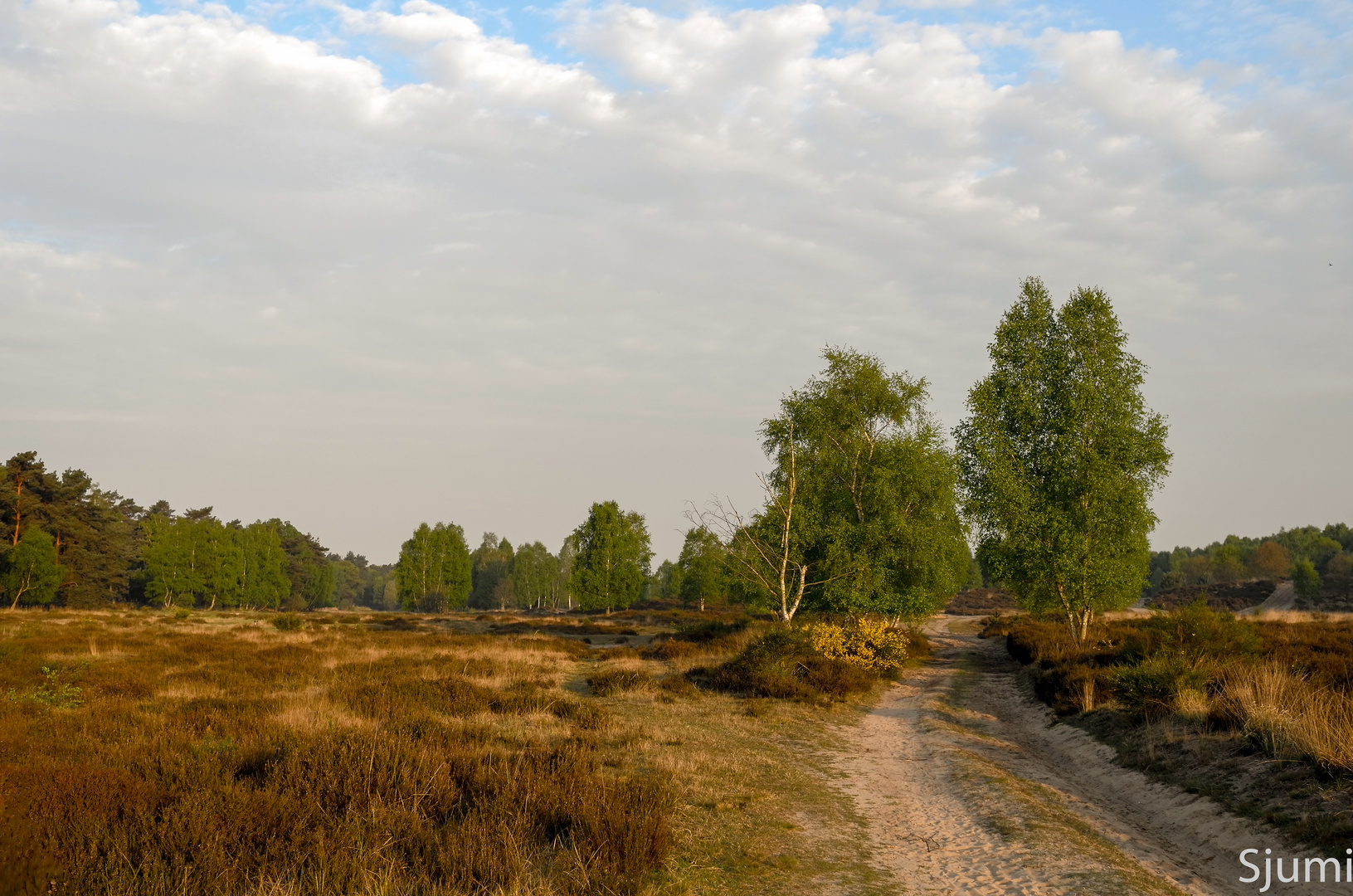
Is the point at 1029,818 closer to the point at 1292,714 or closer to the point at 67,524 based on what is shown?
the point at 1292,714

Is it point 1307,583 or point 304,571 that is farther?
point 304,571

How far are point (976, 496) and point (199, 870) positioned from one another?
26450 mm

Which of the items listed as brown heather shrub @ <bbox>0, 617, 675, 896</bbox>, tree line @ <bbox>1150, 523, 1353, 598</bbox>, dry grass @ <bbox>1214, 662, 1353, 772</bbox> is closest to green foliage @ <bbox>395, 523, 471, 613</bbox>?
brown heather shrub @ <bbox>0, 617, 675, 896</bbox>

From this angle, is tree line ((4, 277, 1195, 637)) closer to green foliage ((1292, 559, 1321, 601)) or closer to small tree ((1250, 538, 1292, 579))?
green foliage ((1292, 559, 1321, 601))

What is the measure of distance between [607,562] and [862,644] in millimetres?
49014

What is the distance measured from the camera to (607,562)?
70188 millimetres

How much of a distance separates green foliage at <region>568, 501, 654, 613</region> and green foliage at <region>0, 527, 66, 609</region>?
44184mm

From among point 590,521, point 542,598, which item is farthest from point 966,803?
point 542,598

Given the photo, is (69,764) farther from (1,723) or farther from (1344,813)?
(1344,813)

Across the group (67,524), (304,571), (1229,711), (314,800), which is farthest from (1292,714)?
(304,571)

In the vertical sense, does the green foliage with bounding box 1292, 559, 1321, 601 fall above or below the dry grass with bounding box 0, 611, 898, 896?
below

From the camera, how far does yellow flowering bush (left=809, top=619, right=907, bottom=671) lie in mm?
22312

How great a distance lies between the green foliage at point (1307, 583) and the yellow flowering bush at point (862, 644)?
263ft

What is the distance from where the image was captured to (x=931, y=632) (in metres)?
54.9
